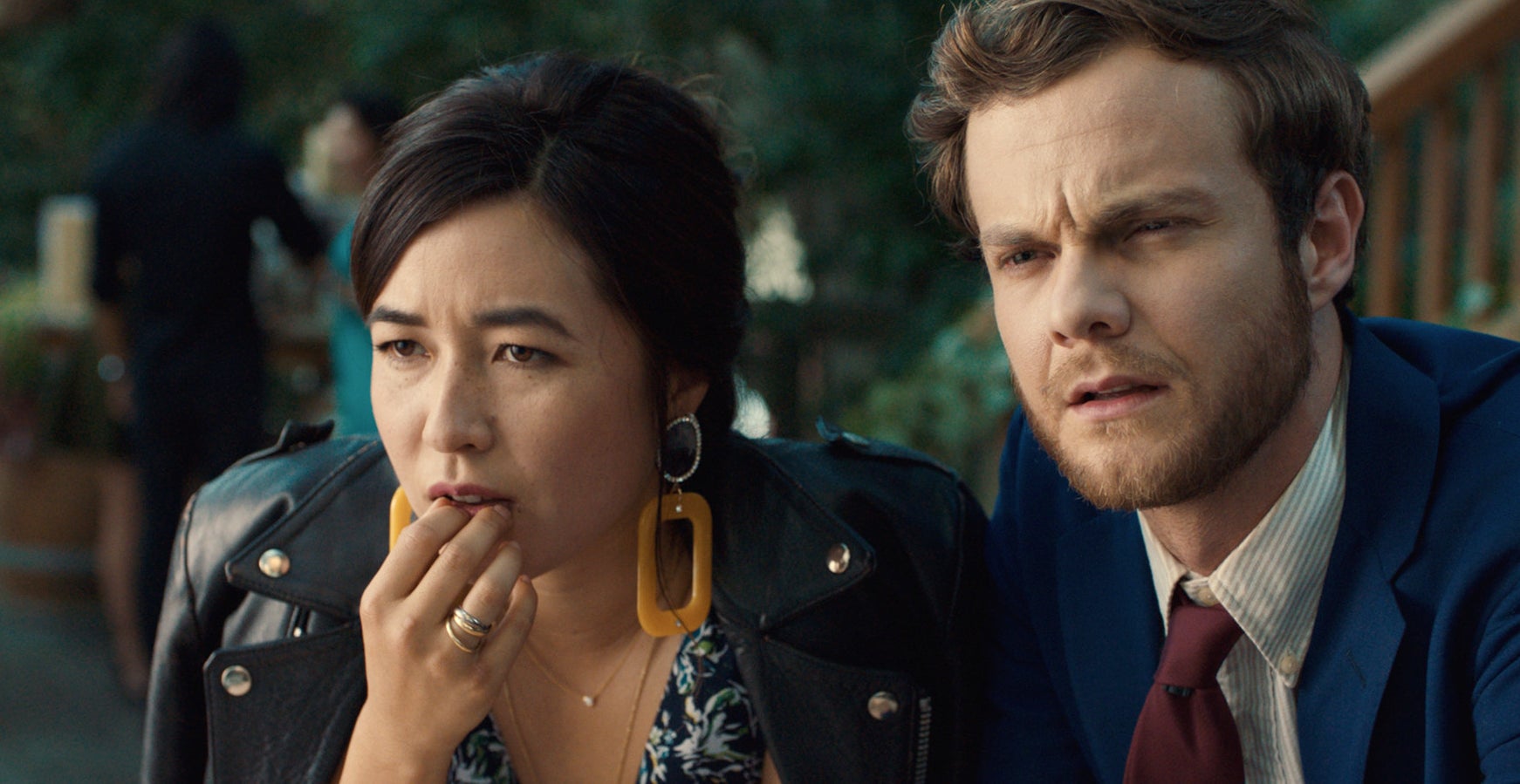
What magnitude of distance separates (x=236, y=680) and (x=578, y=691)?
19.3 inches

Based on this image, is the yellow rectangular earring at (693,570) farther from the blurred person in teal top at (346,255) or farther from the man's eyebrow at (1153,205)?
the blurred person in teal top at (346,255)

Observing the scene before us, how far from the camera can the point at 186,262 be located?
175 inches

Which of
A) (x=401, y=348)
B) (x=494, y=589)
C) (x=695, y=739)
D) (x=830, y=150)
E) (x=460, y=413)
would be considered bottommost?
(x=695, y=739)

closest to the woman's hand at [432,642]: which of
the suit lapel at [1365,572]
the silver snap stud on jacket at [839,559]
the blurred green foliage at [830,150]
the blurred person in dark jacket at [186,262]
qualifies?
the silver snap stud on jacket at [839,559]

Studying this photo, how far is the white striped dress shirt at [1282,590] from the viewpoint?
1739mm

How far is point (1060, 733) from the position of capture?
1.96 meters

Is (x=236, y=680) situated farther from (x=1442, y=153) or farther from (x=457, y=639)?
(x=1442, y=153)

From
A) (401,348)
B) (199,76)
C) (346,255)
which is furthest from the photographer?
(199,76)

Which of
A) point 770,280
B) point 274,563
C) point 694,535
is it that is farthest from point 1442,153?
point 274,563

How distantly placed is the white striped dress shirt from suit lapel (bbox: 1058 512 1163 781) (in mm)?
132

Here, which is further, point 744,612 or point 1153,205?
point 744,612

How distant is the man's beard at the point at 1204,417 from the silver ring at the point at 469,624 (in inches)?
30.3

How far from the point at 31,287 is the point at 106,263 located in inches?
78.2

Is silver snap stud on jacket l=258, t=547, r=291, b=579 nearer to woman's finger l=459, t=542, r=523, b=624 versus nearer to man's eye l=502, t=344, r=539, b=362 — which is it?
woman's finger l=459, t=542, r=523, b=624
